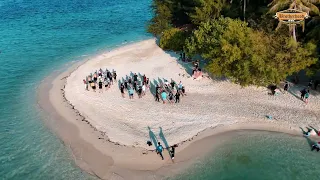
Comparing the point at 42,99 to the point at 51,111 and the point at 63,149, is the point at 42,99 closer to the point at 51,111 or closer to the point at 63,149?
the point at 51,111

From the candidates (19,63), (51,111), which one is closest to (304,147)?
(51,111)

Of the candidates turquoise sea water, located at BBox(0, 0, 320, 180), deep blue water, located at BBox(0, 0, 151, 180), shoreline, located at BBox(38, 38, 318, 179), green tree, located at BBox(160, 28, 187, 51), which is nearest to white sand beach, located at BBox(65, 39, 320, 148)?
shoreline, located at BBox(38, 38, 318, 179)

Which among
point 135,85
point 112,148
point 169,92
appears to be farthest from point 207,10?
point 112,148

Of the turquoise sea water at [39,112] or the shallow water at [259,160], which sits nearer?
the shallow water at [259,160]

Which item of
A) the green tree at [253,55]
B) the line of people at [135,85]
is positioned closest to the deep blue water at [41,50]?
the line of people at [135,85]

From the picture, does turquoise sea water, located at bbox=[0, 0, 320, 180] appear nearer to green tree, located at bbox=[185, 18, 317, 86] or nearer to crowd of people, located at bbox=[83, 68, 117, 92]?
crowd of people, located at bbox=[83, 68, 117, 92]

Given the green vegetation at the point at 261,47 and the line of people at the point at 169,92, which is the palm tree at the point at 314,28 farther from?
the line of people at the point at 169,92
